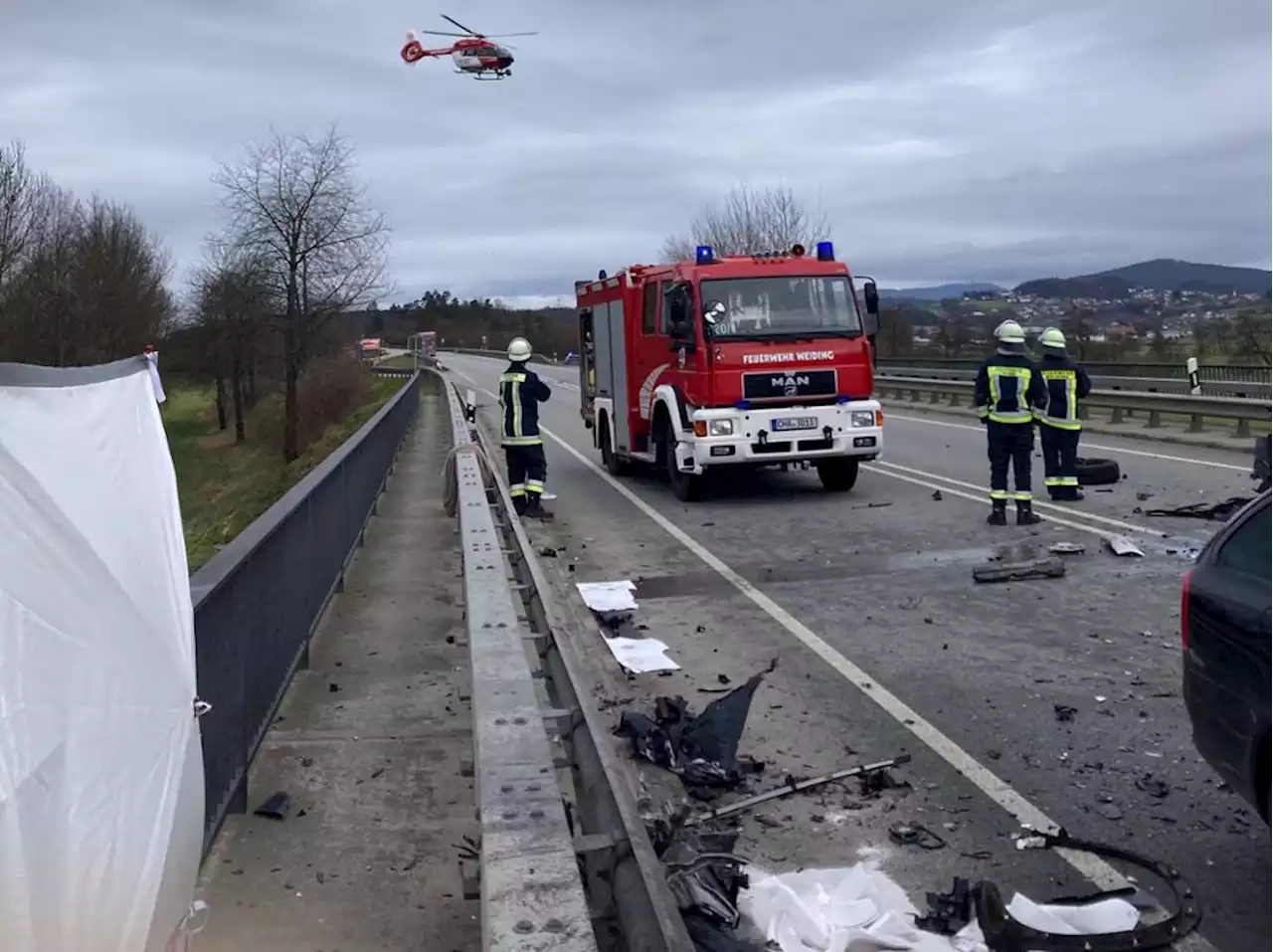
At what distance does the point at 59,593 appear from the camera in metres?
2.38

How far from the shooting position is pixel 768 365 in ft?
48.5

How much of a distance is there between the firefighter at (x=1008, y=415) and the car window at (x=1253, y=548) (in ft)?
26.2

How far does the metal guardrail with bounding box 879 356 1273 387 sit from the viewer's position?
87.8ft

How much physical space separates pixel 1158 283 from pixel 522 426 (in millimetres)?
44383

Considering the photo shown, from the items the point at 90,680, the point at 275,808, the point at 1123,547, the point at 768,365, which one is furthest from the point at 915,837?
the point at 768,365

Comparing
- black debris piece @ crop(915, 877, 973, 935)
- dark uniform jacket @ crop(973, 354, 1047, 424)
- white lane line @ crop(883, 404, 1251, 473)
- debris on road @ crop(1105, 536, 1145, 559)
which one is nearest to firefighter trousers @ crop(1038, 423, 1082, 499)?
dark uniform jacket @ crop(973, 354, 1047, 424)

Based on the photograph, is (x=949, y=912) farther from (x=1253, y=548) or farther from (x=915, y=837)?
(x=1253, y=548)

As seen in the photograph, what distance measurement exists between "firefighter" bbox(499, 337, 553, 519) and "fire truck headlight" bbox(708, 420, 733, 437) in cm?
184

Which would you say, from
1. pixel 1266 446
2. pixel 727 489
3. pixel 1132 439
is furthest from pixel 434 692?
pixel 1132 439

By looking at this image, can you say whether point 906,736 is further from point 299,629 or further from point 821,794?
point 299,629

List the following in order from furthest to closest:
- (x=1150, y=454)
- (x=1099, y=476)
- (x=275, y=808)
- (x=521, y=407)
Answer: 1. (x=1150, y=454)
2. (x=1099, y=476)
3. (x=521, y=407)
4. (x=275, y=808)

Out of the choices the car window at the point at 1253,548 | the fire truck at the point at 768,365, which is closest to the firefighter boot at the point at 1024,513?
the fire truck at the point at 768,365

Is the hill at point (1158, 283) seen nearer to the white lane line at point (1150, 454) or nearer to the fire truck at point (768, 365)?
the white lane line at point (1150, 454)

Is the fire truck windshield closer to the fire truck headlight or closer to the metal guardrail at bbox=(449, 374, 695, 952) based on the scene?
the fire truck headlight
